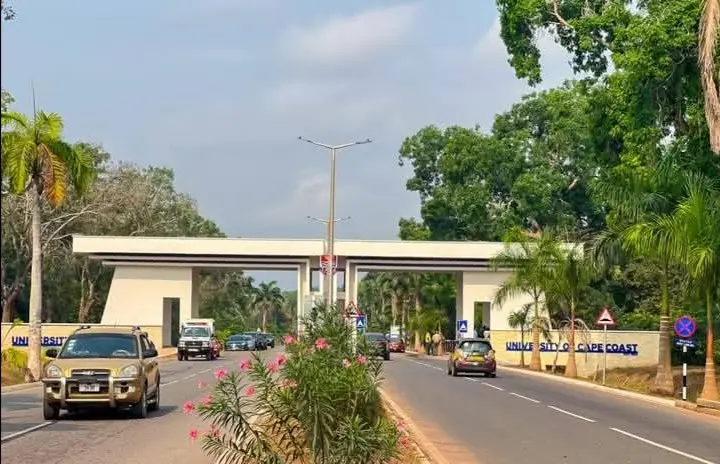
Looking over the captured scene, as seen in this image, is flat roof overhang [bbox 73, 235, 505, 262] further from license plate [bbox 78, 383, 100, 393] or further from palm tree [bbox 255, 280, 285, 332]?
palm tree [bbox 255, 280, 285, 332]

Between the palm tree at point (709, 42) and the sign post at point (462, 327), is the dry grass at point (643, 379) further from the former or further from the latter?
the palm tree at point (709, 42)

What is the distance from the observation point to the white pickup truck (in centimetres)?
5272

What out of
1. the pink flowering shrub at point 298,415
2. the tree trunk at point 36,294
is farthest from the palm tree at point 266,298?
the pink flowering shrub at point 298,415

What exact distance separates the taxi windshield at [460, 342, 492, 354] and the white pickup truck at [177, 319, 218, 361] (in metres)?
18.7

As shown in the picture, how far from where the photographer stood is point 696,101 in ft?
117

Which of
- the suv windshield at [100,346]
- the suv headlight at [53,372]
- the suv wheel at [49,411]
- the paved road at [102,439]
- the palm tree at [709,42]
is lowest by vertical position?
the paved road at [102,439]

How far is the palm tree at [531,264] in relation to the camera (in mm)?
44750

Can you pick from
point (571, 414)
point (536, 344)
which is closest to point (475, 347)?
point (536, 344)

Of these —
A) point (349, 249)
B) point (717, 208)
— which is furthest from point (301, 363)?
point (349, 249)

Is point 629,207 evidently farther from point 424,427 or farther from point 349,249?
point 349,249

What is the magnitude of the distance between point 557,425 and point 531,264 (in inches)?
1101

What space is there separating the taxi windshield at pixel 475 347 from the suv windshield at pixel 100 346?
71.7 ft

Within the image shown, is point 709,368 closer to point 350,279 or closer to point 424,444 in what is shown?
point 424,444

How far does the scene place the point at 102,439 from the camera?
48.8 feet
